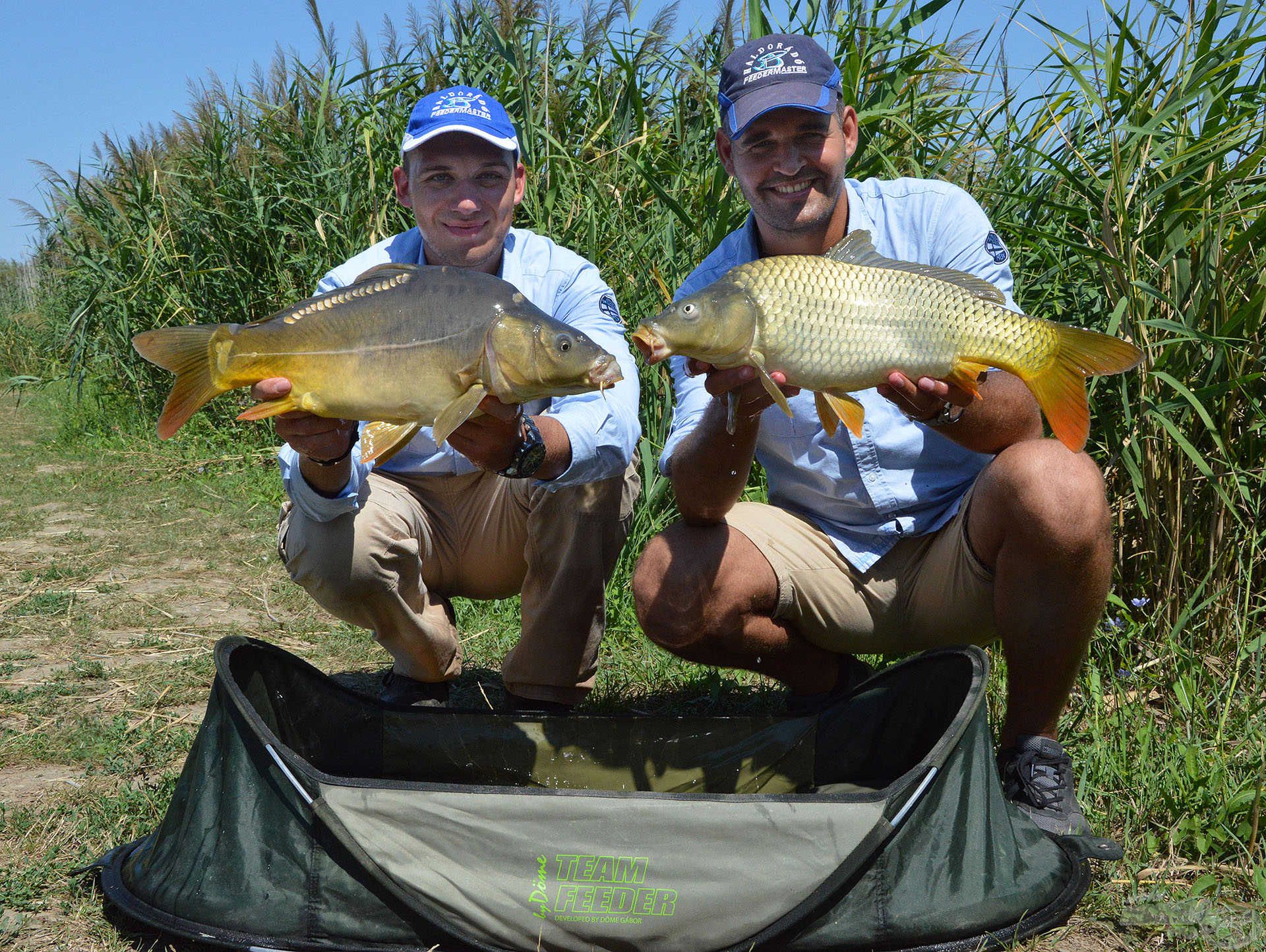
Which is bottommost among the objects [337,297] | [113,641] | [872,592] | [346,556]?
[113,641]

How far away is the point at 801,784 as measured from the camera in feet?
7.43

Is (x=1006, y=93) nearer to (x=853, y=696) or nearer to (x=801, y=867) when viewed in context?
(x=853, y=696)

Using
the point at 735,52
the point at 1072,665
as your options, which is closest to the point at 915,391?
the point at 1072,665

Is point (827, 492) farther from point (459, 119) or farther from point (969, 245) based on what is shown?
point (459, 119)

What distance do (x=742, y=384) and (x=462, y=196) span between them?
40.0 inches

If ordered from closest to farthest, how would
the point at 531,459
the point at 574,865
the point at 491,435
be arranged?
the point at 574,865 → the point at 491,435 → the point at 531,459

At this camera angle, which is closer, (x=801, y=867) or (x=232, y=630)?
(x=801, y=867)

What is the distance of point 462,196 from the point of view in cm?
257

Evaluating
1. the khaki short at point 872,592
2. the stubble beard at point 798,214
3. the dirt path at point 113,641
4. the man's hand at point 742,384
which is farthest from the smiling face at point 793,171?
the dirt path at point 113,641

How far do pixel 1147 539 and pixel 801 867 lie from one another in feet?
4.82

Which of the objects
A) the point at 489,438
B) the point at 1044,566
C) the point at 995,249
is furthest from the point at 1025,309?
the point at 489,438

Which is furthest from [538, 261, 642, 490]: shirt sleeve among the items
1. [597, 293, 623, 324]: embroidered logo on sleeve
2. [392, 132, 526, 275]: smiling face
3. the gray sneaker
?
the gray sneaker

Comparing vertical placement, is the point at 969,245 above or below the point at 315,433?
above

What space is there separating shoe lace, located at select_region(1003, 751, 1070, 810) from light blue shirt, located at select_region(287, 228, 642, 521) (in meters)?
1.00
